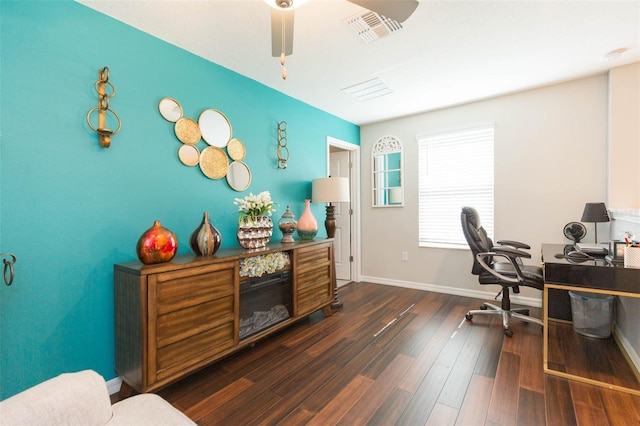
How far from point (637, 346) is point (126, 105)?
12.9ft

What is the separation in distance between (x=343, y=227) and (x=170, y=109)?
3.02 metres

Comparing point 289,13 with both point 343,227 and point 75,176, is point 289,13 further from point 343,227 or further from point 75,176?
point 343,227

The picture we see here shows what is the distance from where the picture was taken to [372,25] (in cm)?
204

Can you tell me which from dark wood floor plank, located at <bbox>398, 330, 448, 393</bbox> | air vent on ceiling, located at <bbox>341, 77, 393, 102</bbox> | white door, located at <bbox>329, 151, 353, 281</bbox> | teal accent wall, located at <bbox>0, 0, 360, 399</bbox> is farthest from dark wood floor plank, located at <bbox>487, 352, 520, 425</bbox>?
air vent on ceiling, located at <bbox>341, 77, 393, 102</bbox>

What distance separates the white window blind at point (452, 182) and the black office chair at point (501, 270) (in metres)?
0.82

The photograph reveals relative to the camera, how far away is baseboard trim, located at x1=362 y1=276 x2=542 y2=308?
332cm

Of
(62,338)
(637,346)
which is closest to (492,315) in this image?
(637,346)

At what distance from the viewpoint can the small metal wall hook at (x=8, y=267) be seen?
148cm

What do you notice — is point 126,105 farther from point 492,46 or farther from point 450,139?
point 450,139

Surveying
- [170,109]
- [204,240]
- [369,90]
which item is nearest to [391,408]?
[204,240]

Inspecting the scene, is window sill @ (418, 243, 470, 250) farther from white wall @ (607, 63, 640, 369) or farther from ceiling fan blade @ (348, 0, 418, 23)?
ceiling fan blade @ (348, 0, 418, 23)

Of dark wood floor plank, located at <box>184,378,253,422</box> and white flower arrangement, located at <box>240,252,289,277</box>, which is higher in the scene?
white flower arrangement, located at <box>240,252,289,277</box>

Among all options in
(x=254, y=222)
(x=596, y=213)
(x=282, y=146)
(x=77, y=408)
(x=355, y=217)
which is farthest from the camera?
(x=355, y=217)

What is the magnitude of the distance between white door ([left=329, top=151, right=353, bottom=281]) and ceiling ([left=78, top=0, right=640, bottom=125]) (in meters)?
1.52
